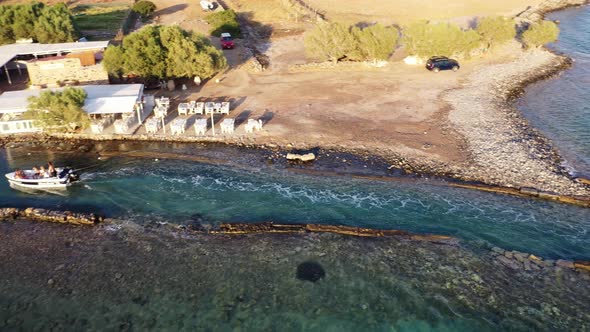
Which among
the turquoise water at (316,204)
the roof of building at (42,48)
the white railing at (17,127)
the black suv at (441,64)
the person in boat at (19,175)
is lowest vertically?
the turquoise water at (316,204)

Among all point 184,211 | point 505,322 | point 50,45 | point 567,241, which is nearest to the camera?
point 505,322

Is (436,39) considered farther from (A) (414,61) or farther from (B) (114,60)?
(B) (114,60)

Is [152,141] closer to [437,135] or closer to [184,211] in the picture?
[184,211]

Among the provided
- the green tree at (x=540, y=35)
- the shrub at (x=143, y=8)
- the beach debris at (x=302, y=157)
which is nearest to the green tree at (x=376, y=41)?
the green tree at (x=540, y=35)

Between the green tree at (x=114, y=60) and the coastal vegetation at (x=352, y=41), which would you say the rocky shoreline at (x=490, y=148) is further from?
the coastal vegetation at (x=352, y=41)

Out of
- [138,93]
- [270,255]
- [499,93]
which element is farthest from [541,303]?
[138,93]

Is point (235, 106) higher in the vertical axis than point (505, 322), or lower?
higher

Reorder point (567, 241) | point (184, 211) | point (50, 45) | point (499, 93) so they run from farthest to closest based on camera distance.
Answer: point (50, 45) → point (499, 93) → point (184, 211) → point (567, 241)

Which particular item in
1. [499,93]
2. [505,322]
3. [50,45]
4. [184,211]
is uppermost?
[50,45]
